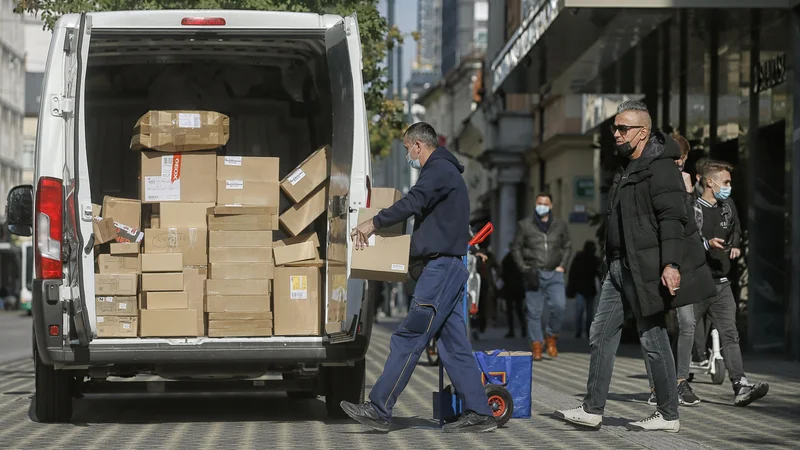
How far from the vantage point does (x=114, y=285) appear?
389 inches

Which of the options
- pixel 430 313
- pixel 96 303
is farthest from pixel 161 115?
pixel 430 313

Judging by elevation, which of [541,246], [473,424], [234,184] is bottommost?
[473,424]

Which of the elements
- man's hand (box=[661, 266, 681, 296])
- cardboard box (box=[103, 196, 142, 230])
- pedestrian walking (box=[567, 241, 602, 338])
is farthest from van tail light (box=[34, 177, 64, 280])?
pedestrian walking (box=[567, 241, 602, 338])

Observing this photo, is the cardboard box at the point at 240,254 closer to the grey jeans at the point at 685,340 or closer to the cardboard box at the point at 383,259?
the cardboard box at the point at 383,259

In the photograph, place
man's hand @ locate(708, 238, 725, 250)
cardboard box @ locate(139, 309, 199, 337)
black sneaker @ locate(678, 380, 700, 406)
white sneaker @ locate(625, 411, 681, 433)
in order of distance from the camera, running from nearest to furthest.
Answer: white sneaker @ locate(625, 411, 681, 433), cardboard box @ locate(139, 309, 199, 337), black sneaker @ locate(678, 380, 700, 406), man's hand @ locate(708, 238, 725, 250)

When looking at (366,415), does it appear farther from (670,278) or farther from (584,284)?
(584,284)

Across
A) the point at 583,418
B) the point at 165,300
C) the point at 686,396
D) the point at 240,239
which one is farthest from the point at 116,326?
the point at 686,396

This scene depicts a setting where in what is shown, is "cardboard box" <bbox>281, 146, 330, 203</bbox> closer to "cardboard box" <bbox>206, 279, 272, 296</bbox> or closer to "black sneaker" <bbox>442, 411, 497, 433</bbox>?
"cardboard box" <bbox>206, 279, 272, 296</bbox>

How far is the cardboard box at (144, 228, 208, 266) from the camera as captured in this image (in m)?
10.2

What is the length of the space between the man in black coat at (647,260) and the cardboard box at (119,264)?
2.73 m

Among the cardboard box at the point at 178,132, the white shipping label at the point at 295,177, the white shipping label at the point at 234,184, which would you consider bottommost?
the white shipping label at the point at 234,184

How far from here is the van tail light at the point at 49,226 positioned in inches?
369

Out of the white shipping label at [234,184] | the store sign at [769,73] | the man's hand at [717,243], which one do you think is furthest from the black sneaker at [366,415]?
the store sign at [769,73]

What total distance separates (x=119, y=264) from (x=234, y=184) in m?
0.88
